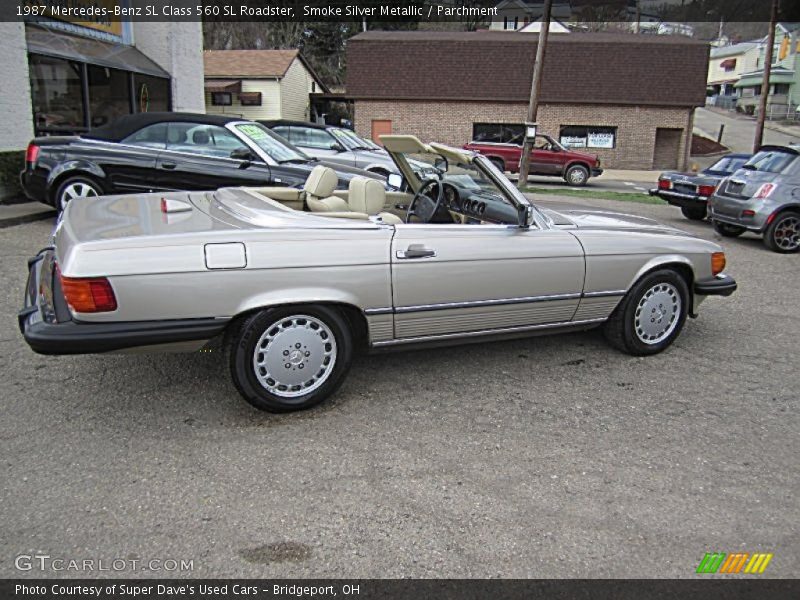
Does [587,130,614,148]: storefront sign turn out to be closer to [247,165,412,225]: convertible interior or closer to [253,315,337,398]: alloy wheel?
[247,165,412,225]: convertible interior

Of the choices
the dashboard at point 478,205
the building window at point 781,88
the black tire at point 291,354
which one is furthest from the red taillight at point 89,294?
the building window at point 781,88

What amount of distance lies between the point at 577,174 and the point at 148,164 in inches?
649

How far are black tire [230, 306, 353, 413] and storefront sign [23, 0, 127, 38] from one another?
36.9 feet

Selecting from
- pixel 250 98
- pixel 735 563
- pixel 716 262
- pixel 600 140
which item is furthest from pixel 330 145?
pixel 250 98

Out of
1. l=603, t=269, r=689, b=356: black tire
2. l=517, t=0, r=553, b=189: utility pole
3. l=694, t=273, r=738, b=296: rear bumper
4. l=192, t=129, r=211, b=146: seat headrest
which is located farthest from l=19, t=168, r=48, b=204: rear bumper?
l=517, t=0, r=553, b=189: utility pole

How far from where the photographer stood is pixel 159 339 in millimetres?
3139

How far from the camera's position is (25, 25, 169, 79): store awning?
11938mm

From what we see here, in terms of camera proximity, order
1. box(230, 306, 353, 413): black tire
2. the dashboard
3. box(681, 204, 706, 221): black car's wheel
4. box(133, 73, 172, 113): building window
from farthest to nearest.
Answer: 1. box(133, 73, 172, 113): building window
2. box(681, 204, 706, 221): black car's wheel
3. the dashboard
4. box(230, 306, 353, 413): black tire

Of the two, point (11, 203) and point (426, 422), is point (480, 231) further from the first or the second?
point (11, 203)

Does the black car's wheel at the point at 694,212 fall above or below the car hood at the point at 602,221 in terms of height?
below

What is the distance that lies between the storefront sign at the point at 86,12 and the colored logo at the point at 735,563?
13259 mm

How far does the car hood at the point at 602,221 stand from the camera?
4.38 m

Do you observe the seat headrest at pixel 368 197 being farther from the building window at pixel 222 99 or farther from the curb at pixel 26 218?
the building window at pixel 222 99

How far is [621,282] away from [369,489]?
7.51 feet
